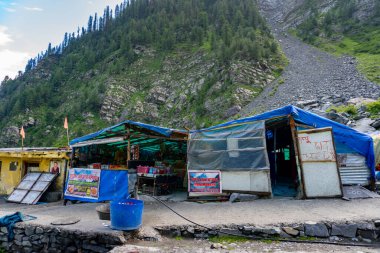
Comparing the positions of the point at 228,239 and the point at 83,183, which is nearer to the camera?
the point at 228,239

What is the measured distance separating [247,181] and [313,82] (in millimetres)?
38255

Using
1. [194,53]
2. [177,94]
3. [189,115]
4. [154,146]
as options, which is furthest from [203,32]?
[154,146]

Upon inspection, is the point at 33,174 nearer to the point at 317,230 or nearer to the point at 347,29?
the point at 317,230

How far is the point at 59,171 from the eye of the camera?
16.7 meters

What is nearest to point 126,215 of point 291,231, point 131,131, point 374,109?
point 291,231

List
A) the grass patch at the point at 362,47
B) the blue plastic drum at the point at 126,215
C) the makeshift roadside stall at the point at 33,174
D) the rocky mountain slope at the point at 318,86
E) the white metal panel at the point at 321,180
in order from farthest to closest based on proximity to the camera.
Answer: the grass patch at the point at 362,47 → the rocky mountain slope at the point at 318,86 → the makeshift roadside stall at the point at 33,174 → the white metal panel at the point at 321,180 → the blue plastic drum at the point at 126,215

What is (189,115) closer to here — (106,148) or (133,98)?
(133,98)

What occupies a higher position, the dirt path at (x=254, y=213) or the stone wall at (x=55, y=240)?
the dirt path at (x=254, y=213)

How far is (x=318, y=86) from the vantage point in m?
40.0

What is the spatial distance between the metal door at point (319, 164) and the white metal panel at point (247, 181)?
125 centimetres

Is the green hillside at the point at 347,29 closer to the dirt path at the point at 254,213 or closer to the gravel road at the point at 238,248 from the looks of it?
the dirt path at the point at 254,213

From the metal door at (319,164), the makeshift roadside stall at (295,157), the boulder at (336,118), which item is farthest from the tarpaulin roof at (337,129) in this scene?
the boulder at (336,118)

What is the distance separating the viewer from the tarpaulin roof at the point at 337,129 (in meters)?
9.80

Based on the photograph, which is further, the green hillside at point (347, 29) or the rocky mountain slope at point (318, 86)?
the green hillside at point (347, 29)
